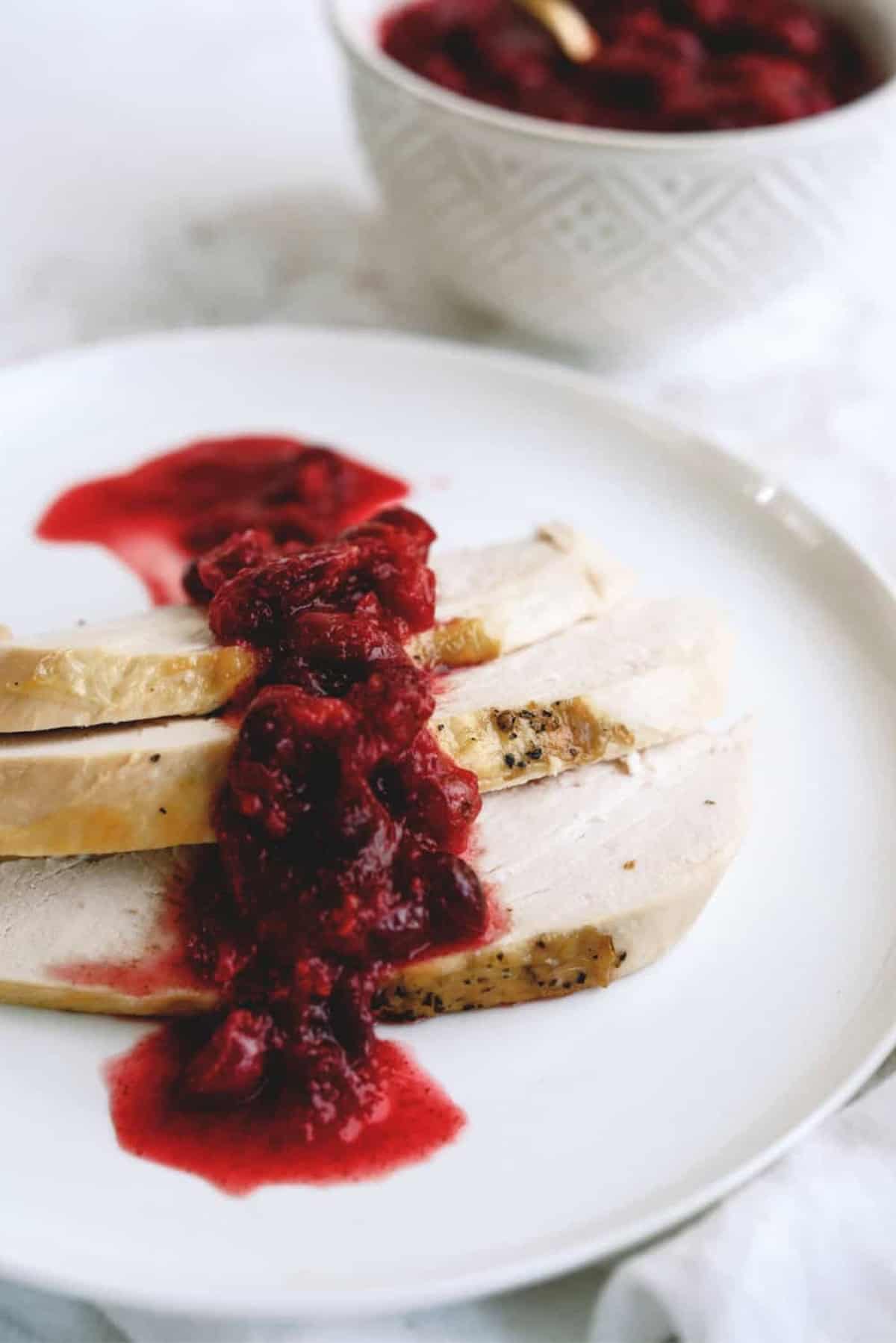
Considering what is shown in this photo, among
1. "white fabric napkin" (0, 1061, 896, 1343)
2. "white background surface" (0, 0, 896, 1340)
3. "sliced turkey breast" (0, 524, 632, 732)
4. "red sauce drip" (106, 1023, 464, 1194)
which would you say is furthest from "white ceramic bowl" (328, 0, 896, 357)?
"white fabric napkin" (0, 1061, 896, 1343)

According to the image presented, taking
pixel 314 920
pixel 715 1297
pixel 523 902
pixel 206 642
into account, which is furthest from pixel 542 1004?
pixel 206 642

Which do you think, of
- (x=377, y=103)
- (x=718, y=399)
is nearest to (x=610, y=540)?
(x=718, y=399)

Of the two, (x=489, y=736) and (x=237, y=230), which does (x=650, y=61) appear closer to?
(x=237, y=230)

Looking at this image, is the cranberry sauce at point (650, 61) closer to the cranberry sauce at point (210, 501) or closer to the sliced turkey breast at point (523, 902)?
the cranberry sauce at point (210, 501)

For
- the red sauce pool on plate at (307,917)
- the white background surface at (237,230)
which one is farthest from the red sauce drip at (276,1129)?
the white background surface at (237,230)

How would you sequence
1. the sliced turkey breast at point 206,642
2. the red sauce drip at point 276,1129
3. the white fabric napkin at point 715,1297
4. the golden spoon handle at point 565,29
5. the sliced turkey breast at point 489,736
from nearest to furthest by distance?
the white fabric napkin at point 715,1297, the red sauce drip at point 276,1129, the sliced turkey breast at point 489,736, the sliced turkey breast at point 206,642, the golden spoon handle at point 565,29

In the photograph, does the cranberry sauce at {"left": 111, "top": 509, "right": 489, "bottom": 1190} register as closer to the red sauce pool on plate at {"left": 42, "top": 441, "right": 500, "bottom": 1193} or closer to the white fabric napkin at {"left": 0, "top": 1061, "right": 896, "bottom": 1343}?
the red sauce pool on plate at {"left": 42, "top": 441, "right": 500, "bottom": 1193}

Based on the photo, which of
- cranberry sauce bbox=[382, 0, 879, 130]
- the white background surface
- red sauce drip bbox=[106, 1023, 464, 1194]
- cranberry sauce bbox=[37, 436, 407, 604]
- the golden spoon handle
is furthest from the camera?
the white background surface
